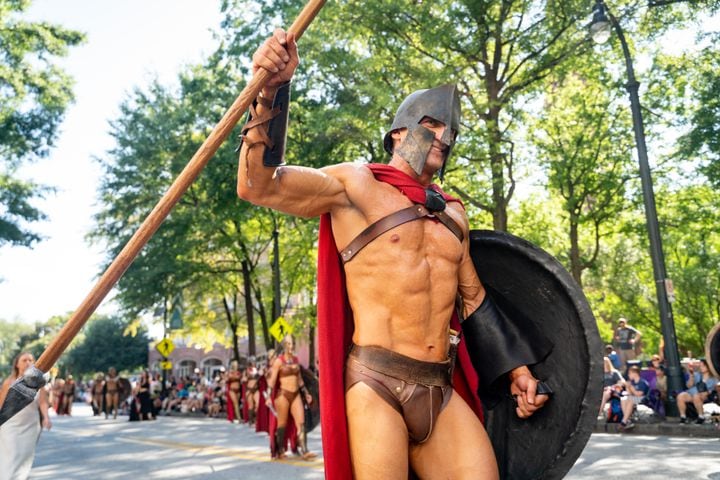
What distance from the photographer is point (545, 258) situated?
339cm

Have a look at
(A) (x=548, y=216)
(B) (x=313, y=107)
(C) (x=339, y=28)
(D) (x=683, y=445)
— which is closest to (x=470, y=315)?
(D) (x=683, y=445)

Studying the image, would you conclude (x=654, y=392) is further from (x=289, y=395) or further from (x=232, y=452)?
(x=232, y=452)

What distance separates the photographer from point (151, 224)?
2.78 m

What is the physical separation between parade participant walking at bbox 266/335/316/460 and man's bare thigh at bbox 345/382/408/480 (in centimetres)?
891

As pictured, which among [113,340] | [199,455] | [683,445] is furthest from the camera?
[113,340]

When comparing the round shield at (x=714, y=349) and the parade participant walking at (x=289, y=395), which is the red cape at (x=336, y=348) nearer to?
the round shield at (x=714, y=349)

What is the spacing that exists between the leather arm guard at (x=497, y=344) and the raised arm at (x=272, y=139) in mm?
1140

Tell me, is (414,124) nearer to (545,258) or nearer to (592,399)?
(545,258)

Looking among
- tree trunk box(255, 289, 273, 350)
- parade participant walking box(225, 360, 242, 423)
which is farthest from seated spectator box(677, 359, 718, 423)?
tree trunk box(255, 289, 273, 350)

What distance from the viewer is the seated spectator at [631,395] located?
45.4ft

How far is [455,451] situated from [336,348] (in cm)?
66

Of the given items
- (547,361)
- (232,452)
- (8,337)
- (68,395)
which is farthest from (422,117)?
(8,337)

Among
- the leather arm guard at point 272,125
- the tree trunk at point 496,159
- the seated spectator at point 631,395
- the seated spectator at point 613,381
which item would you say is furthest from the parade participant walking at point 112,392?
the leather arm guard at point 272,125

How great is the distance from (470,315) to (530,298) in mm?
297
